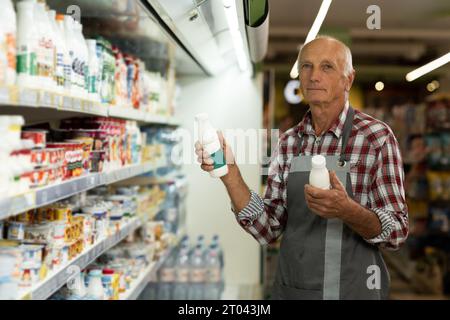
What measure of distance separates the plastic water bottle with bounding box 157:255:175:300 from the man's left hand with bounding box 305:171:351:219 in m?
2.31

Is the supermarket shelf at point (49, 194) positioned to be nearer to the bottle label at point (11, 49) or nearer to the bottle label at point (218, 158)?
the bottle label at point (11, 49)

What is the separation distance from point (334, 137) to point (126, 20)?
1275 mm

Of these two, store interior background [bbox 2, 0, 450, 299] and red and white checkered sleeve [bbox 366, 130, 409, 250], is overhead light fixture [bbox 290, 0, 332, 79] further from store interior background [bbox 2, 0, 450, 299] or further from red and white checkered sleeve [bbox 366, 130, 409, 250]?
red and white checkered sleeve [bbox 366, 130, 409, 250]

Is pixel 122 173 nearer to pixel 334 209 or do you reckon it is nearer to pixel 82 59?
pixel 82 59

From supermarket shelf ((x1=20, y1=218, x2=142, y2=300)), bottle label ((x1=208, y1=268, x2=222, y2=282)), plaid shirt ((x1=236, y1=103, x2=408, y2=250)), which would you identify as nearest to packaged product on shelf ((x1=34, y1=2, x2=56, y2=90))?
supermarket shelf ((x1=20, y1=218, x2=142, y2=300))

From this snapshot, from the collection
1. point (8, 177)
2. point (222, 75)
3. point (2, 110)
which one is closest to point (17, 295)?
point (8, 177)

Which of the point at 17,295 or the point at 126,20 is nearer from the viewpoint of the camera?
the point at 17,295

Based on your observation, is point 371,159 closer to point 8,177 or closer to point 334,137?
point 334,137

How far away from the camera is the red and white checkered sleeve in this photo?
6.04 feet

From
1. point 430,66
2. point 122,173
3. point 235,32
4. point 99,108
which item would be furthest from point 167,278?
point 430,66

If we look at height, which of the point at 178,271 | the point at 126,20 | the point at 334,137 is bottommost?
the point at 178,271

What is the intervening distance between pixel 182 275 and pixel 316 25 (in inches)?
89.8

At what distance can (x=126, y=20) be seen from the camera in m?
2.75

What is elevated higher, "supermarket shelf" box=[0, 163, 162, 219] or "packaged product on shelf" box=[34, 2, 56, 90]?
"packaged product on shelf" box=[34, 2, 56, 90]
